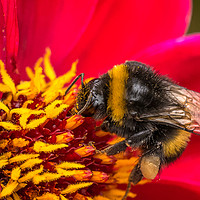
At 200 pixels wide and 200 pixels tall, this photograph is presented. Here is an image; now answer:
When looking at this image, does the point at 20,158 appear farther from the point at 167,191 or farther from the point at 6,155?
the point at 167,191

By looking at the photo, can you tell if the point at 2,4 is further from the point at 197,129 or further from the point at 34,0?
the point at 197,129

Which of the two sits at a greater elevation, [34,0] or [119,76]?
[34,0]

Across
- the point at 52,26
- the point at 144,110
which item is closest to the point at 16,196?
the point at 144,110

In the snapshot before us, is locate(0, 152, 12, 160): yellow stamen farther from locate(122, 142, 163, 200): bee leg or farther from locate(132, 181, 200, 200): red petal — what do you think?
locate(132, 181, 200, 200): red petal

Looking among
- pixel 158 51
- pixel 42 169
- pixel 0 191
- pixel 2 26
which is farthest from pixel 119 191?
pixel 2 26

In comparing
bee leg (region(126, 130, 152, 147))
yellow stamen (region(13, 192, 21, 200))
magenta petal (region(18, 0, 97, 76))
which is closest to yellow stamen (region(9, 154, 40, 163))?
yellow stamen (region(13, 192, 21, 200))

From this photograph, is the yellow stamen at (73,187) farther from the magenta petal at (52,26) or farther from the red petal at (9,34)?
the magenta petal at (52,26)

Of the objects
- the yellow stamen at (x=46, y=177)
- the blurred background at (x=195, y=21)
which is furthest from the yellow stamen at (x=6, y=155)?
the blurred background at (x=195, y=21)
